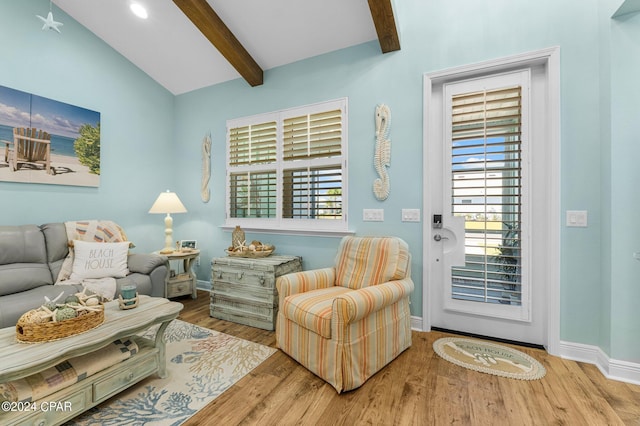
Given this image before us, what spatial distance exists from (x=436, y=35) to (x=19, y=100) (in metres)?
3.96

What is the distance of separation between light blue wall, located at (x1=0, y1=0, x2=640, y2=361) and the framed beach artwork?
0.34 ft

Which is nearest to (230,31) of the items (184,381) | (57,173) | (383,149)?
(383,149)

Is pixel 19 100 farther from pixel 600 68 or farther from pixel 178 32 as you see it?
pixel 600 68

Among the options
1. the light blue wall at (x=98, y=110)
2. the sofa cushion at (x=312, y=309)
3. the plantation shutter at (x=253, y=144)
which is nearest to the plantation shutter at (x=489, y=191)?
the sofa cushion at (x=312, y=309)

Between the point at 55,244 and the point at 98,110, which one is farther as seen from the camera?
the point at 98,110

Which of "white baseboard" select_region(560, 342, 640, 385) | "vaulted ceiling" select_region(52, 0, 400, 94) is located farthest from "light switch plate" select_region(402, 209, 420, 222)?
"vaulted ceiling" select_region(52, 0, 400, 94)

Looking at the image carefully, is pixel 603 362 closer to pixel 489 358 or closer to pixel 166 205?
pixel 489 358

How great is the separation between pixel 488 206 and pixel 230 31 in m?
3.00

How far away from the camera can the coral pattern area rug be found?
1.53 metres

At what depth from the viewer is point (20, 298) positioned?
2148 millimetres

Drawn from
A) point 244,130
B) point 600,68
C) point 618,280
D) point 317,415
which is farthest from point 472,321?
point 244,130

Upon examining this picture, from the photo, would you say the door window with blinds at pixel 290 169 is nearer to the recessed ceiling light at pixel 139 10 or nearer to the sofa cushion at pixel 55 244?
A: the recessed ceiling light at pixel 139 10

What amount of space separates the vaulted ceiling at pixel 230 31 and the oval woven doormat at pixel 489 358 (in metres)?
2.64

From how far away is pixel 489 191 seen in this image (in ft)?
7.84
